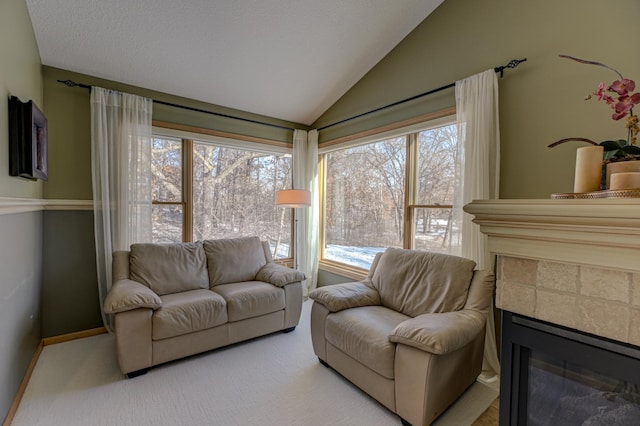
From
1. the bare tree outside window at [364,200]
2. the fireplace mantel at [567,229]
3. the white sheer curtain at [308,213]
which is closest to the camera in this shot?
the fireplace mantel at [567,229]

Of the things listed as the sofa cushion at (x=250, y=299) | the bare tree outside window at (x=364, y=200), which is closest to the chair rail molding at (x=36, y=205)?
the sofa cushion at (x=250, y=299)

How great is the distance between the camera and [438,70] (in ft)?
9.07

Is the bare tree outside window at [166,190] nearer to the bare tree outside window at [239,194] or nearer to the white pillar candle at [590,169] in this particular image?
the bare tree outside window at [239,194]

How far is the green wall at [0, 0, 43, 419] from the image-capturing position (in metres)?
1.59

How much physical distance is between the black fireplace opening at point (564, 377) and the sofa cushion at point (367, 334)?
2.24 ft

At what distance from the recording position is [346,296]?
2.37m

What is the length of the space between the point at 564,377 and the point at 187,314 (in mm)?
2365

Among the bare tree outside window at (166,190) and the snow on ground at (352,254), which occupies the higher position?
the bare tree outside window at (166,190)

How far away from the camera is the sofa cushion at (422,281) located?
7.02ft

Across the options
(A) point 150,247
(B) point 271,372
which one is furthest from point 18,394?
(B) point 271,372

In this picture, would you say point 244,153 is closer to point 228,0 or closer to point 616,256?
point 228,0

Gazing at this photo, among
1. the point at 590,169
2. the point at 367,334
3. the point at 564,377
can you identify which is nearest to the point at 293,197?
the point at 367,334

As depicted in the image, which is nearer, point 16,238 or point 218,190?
point 16,238

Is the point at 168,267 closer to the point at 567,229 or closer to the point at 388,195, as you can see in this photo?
the point at 388,195
